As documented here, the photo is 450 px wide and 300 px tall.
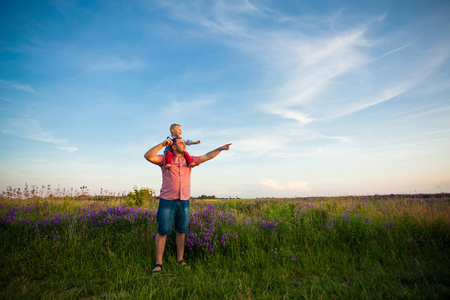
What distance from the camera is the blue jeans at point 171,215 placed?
13.6ft

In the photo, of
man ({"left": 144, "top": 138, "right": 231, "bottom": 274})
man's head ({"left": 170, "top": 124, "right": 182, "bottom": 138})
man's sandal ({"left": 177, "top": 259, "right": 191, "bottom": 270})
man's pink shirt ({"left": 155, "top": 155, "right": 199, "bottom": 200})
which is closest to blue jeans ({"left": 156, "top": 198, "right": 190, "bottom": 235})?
man ({"left": 144, "top": 138, "right": 231, "bottom": 274})

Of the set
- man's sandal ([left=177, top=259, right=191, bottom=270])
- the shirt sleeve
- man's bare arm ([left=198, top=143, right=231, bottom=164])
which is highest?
man's bare arm ([left=198, top=143, right=231, bottom=164])

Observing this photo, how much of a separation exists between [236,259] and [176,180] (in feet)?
6.34

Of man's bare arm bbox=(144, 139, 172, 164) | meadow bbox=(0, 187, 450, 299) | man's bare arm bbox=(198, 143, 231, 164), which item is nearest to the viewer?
meadow bbox=(0, 187, 450, 299)

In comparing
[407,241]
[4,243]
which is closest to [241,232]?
A: [407,241]

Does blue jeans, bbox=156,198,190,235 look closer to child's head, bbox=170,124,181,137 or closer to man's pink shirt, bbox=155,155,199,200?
man's pink shirt, bbox=155,155,199,200

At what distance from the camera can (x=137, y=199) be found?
1254 cm

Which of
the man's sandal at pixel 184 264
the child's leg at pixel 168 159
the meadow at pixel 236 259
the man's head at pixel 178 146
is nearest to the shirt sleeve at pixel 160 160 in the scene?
the child's leg at pixel 168 159

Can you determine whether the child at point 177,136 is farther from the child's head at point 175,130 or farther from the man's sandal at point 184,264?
the man's sandal at point 184,264

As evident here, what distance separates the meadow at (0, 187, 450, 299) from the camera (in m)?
3.26

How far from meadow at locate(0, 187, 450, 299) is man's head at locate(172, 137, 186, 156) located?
1874mm

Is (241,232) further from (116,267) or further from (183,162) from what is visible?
(116,267)

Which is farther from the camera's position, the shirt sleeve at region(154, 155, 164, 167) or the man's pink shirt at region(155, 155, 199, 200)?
the shirt sleeve at region(154, 155, 164, 167)

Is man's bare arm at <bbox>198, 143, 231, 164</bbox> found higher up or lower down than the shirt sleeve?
higher up
